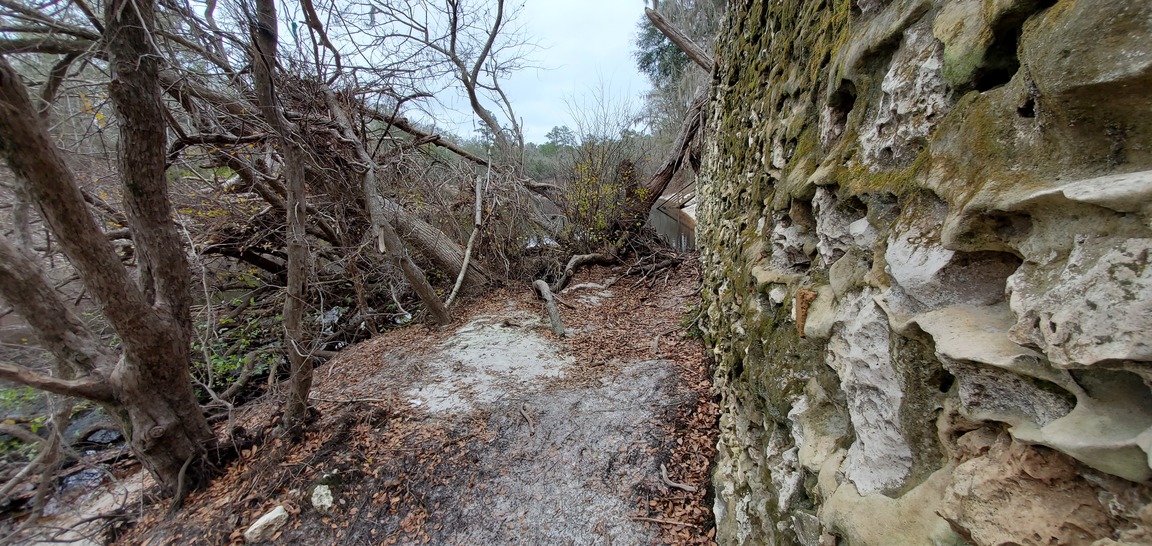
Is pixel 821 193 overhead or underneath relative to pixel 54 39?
underneath

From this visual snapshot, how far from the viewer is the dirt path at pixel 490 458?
85.7 inches

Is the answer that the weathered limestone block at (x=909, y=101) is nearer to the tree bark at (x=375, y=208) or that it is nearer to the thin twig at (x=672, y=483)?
the thin twig at (x=672, y=483)

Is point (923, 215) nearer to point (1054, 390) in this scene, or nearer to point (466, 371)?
point (1054, 390)

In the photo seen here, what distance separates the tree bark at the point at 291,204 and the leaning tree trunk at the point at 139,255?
18.0 inches

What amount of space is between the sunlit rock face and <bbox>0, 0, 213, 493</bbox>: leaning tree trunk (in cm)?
286

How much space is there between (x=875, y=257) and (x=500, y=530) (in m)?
2.24

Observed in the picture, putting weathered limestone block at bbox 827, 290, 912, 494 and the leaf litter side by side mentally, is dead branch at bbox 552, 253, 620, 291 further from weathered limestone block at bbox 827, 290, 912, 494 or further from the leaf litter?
weathered limestone block at bbox 827, 290, 912, 494

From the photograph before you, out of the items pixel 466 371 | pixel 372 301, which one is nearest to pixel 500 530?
pixel 466 371

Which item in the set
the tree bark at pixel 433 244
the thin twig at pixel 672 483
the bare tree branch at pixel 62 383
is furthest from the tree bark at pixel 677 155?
the bare tree branch at pixel 62 383

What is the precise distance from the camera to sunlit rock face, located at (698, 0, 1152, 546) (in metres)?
0.49

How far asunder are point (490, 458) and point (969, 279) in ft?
8.57

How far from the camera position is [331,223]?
442 cm

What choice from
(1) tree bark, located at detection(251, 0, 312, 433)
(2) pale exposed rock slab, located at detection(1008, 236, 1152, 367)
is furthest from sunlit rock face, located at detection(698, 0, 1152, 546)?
(1) tree bark, located at detection(251, 0, 312, 433)

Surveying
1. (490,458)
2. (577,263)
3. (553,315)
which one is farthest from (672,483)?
(577,263)
